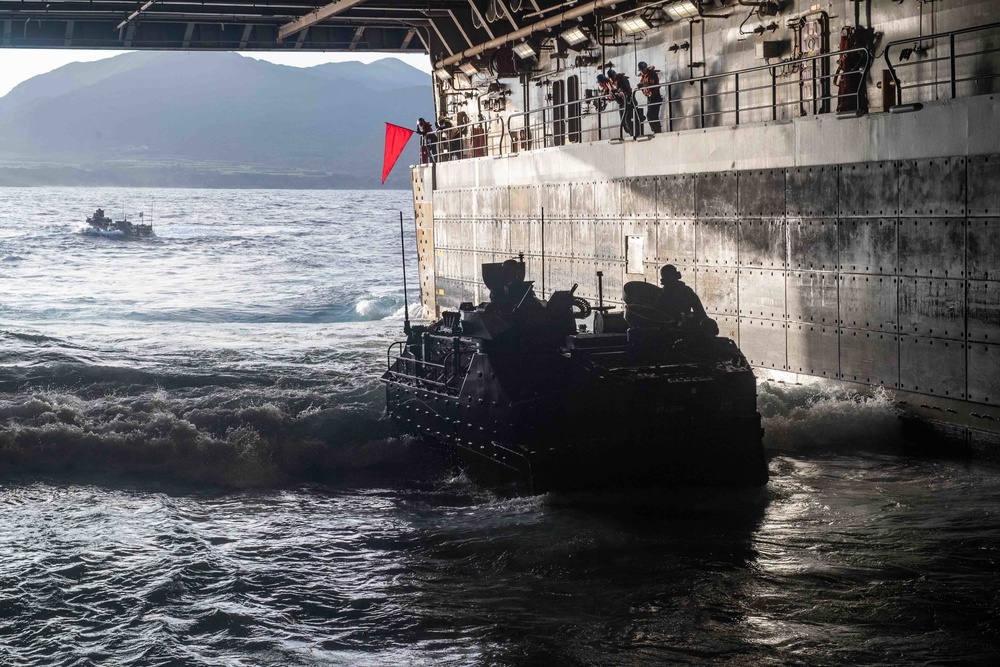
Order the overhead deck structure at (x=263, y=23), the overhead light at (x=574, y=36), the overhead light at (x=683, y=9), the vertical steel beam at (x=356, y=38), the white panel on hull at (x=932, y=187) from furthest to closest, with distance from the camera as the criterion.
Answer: the vertical steel beam at (x=356, y=38), the overhead deck structure at (x=263, y=23), the overhead light at (x=574, y=36), the overhead light at (x=683, y=9), the white panel on hull at (x=932, y=187)

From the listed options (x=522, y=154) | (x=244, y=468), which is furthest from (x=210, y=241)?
(x=244, y=468)

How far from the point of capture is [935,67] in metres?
14.9

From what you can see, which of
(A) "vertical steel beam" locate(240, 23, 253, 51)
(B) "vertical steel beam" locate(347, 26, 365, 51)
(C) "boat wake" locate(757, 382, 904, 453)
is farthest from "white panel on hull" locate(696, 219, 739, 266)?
(A) "vertical steel beam" locate(240, 23, 253, 51)

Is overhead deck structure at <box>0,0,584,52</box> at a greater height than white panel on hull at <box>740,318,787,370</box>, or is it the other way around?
overhead deck structure at <box>0,0,584,52</box>

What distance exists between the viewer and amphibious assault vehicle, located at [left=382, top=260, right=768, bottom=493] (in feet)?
37.7

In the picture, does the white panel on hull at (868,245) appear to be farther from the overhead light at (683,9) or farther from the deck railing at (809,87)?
the overhead light at (683,9)

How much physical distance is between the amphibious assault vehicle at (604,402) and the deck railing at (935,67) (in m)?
4.66

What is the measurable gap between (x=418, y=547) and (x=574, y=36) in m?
16.9

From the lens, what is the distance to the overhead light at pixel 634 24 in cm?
2179

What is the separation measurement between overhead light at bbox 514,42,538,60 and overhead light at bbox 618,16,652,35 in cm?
464

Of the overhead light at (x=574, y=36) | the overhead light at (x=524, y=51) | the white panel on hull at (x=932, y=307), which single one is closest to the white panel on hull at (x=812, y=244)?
Result: the white panel on hull at (x=932, y=307)

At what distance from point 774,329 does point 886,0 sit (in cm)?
490

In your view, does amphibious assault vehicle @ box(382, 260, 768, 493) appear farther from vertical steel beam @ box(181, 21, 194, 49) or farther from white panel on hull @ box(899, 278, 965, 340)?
vertical steel beam @ box(181, 21, 194, 49)

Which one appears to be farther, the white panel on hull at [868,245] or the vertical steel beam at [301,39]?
the vertical steel beam at [301,39]
